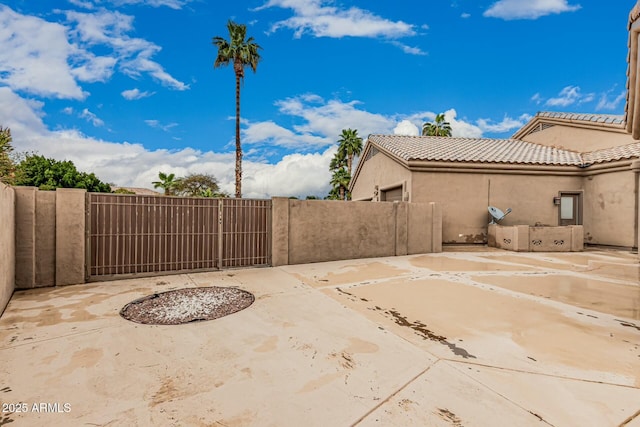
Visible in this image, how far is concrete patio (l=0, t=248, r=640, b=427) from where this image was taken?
87.9 inches

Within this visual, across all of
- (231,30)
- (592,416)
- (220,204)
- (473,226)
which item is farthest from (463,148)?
(231,30)

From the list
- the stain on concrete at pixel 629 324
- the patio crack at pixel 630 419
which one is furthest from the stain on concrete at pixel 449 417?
the stain on concrete at pixel 629 324

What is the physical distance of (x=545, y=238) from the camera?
464 inches

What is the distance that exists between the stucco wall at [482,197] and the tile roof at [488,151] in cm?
81

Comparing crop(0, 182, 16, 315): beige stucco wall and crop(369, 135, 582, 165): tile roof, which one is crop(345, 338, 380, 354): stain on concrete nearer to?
crop(0, 182, 16, 315): beige stucco wall

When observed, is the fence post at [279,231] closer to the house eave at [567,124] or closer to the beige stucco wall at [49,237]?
the beige stucco wall at [49,237]

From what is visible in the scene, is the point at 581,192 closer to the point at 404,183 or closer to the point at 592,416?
the point at 404,183

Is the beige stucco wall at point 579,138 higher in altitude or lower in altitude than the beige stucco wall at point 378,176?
higher

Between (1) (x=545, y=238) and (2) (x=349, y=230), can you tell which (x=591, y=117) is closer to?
(1) (x=545, y=238)

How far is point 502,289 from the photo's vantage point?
233 inches

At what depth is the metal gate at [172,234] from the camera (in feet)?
21.7

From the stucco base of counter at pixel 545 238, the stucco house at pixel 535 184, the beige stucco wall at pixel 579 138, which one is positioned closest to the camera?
the stucco base of counter at pixel 545 238

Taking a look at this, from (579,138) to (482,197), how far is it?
314 inches

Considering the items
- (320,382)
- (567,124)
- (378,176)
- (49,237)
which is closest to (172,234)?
(49,237)
